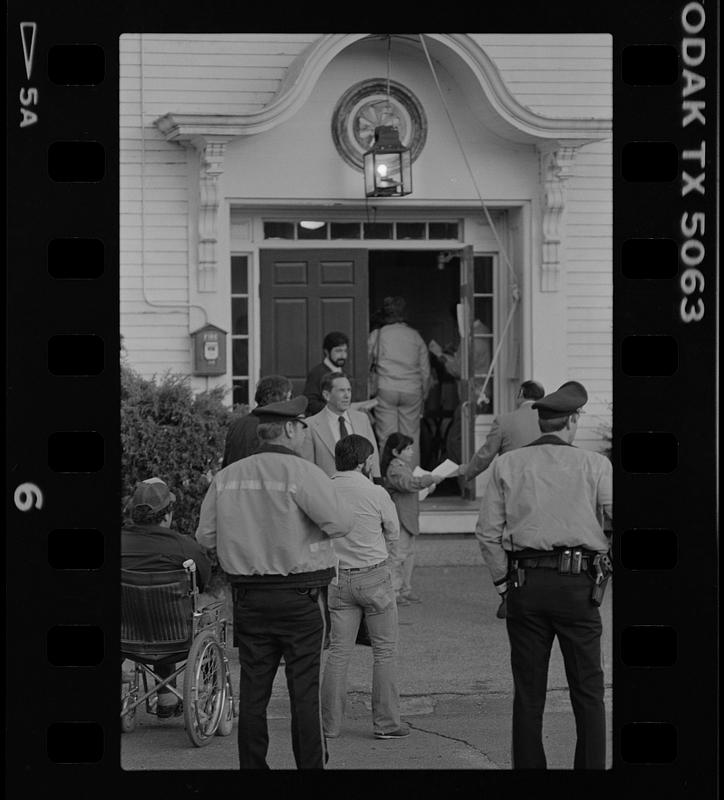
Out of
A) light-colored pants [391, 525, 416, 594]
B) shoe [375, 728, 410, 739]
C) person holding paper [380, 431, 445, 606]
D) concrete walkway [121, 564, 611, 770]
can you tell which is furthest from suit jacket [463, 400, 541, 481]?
shoe [375, 728, 410, 739]

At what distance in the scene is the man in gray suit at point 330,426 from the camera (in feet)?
27.2

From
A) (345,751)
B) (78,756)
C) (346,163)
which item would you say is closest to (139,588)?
(345,751)

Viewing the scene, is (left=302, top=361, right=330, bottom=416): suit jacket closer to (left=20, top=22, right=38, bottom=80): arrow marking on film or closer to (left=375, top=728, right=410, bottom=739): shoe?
(left=375, top=728, right=410, bottom=739): shoe

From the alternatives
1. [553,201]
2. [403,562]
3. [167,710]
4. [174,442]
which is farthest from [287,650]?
[553,201]

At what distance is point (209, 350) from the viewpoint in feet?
35.8

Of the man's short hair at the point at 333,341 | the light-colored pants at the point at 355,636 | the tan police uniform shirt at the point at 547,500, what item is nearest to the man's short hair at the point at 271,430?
the tan police uniform shirt at the point at 547,500

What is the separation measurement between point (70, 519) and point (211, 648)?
365 cm

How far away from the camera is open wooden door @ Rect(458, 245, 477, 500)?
11.5 meters

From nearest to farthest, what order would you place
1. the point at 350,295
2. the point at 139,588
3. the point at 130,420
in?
the point at 139,588 → the point at 130,420 → the point at 350,295

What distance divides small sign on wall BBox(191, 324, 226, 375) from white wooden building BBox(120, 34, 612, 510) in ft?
0.25

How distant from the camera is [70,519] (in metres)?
3.24

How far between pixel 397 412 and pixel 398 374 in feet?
1.03

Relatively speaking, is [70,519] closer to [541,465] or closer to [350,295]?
[541,465]

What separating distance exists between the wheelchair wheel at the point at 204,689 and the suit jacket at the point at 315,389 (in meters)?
3.08
